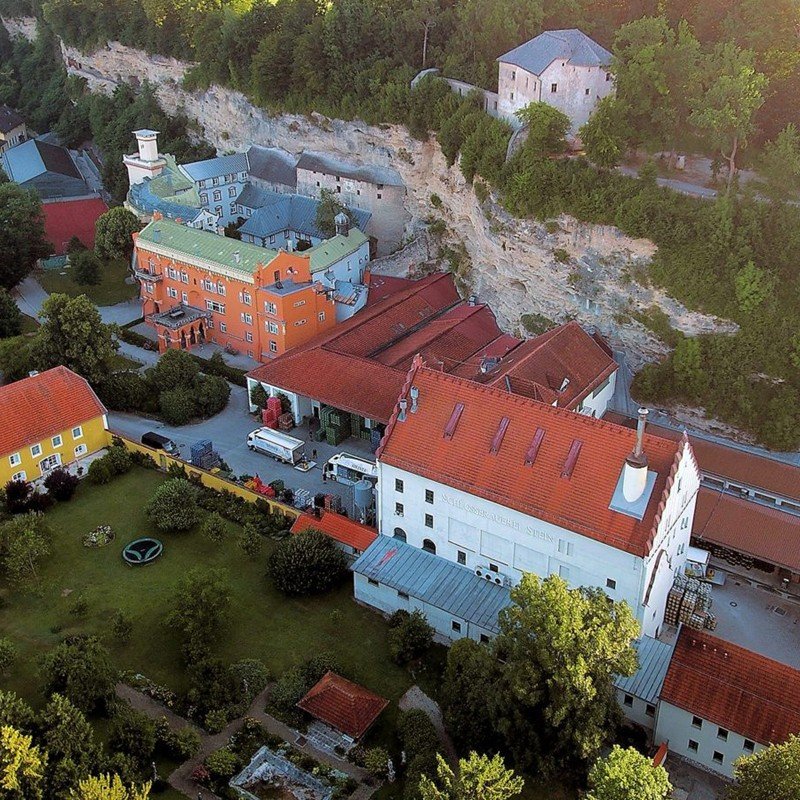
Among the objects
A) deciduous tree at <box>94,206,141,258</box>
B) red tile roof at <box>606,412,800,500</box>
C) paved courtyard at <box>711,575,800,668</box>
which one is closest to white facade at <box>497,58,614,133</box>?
red tile roof at <box>606,412,800,500</box>

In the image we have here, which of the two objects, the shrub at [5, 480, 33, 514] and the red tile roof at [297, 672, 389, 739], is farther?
the shrub at [5, 480, 33, 514]

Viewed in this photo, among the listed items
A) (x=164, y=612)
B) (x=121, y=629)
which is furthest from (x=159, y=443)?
(x=121, y=629)

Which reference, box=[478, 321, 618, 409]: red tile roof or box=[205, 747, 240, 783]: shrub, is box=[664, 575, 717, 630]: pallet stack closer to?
box=[478, 321, 618, 409]: red tile roof

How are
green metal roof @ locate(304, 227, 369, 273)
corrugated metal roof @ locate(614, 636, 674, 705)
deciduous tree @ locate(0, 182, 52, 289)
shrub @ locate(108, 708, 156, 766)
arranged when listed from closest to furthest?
shrub @ locate(108, 708, 156, 766), corrugated metal roof @ locate(614, 636, 674, 705), green metal roof @ locate(304, 227, 369, 273), deciduous tree @ locate(0, 182, 52, 289)

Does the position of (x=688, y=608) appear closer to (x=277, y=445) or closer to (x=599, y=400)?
(x=599, y=400)

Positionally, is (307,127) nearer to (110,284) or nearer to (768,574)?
(110,284)
